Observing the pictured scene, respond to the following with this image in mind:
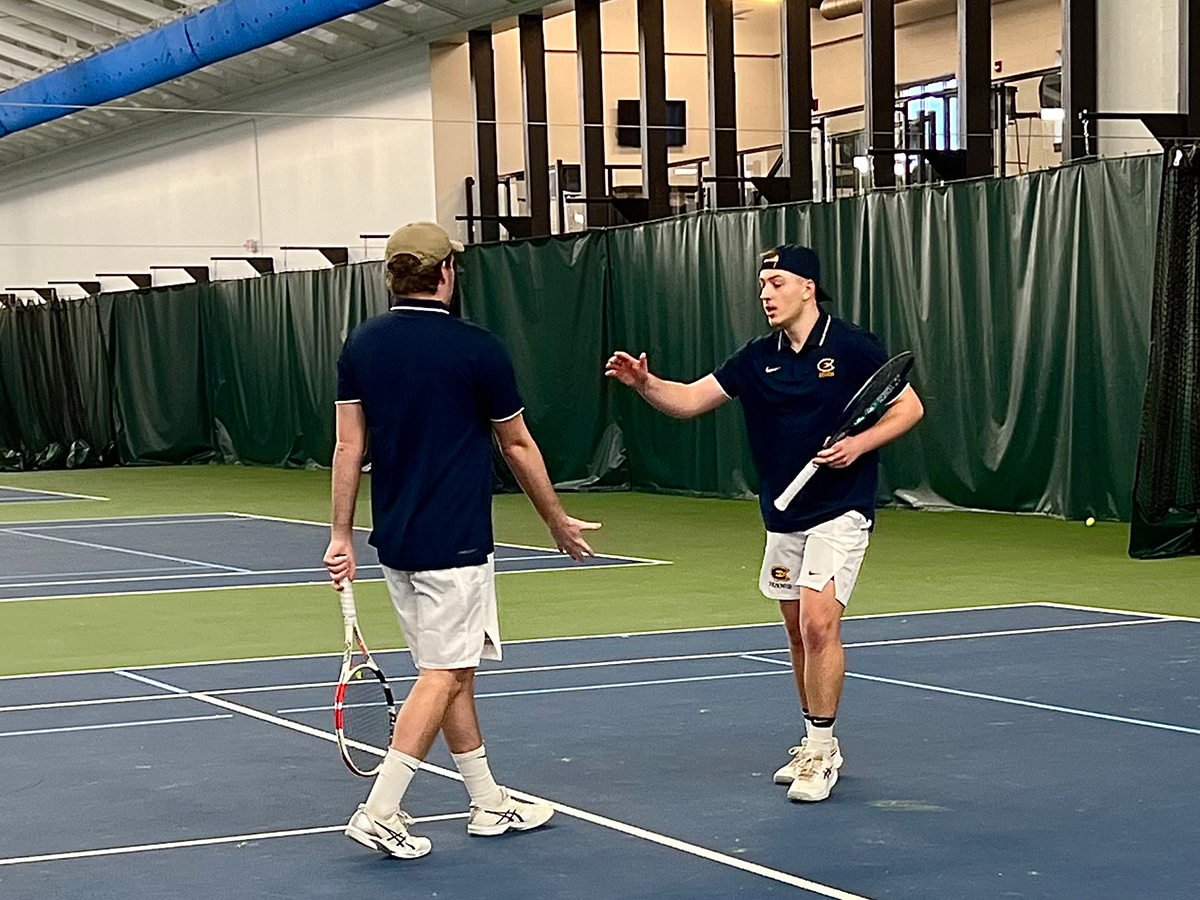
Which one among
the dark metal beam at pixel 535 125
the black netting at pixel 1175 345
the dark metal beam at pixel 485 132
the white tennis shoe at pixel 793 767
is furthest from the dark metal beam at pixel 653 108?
the white tennis shoe at pixel 793 767

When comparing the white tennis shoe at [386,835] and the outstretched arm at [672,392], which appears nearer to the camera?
the white tennis shoe at [386,835]

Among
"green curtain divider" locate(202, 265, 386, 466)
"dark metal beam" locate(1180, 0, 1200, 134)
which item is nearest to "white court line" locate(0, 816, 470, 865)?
"dark metal beam" locate(1180, 0, 1200, 134)

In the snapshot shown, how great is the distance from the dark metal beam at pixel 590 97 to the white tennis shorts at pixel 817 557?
16675 mm

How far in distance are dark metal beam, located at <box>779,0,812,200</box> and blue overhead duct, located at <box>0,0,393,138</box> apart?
14.1 ft

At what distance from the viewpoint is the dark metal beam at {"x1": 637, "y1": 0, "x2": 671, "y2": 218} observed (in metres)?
21.5

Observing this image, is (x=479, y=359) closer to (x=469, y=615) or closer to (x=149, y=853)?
(x=469, y=615)

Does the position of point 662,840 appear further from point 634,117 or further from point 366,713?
point 634,117

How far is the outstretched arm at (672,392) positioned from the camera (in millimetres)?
5578

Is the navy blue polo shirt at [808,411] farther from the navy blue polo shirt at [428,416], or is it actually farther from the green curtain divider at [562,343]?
the green curtain divider at [562,343]

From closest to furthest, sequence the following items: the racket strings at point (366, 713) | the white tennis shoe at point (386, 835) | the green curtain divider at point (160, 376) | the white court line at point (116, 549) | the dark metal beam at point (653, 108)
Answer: the white tennis shoe at point (386, 835)
the racket strings at point (366, 713)
the white court line at point (116, 549)
the dark metal beam at point (653, 108)
the green curtain divider at point (160, 376)

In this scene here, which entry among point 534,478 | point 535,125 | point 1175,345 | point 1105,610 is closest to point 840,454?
point 534,478

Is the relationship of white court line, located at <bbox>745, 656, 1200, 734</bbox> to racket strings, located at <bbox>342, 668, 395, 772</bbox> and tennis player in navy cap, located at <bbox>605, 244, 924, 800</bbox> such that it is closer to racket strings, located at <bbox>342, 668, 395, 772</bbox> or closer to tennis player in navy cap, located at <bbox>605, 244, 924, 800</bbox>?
tennis player in navy cap, located at <bbox>605, 244, 924, 800</bbox>

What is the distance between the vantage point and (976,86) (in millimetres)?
17297

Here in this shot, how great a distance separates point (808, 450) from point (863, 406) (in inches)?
8.6
